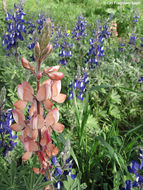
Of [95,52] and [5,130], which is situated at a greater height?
[95,52]

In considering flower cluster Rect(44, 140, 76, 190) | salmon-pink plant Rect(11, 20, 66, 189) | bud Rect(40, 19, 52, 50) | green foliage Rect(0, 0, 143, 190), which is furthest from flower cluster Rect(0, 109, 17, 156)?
bud Rect(40, 19, 52, 50)

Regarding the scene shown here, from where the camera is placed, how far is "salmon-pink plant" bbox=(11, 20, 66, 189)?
785 millimetres

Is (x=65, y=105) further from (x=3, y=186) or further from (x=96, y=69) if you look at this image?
(x=3, y=186)

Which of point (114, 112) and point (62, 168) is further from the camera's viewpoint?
point (114, 112)

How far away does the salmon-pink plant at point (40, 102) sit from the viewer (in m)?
0.78

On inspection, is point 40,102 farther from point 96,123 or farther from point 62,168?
point 96,123

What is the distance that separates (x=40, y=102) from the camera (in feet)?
2.82

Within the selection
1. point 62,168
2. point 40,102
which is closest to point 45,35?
point 40,102

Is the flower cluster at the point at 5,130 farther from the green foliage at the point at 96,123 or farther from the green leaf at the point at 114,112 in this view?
the green leaf at the point at 114,112

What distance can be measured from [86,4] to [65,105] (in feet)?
22.2

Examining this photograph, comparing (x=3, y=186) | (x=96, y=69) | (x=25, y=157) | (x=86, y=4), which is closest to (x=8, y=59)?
(x=96, y=69)

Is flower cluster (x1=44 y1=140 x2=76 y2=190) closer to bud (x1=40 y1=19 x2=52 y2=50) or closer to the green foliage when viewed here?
the green foliage

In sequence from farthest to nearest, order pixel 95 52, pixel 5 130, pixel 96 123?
pixel 95 52, pixel 96 123, pixel 5 130

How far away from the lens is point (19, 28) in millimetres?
2842
